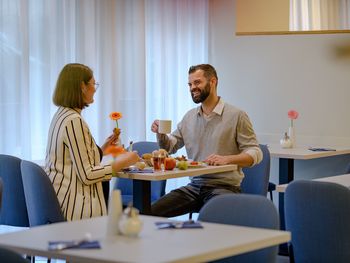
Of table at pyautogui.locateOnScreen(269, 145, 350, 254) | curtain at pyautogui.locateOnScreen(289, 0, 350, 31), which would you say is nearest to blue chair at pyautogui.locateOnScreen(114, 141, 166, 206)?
table at pyautogui.locateOnScreen(269, 145, 350, 254)

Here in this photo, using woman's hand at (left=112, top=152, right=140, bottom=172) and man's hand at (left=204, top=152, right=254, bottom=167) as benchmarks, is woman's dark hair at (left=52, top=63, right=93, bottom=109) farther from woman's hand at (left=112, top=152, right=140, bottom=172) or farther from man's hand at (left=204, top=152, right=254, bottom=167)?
man's hand at (left=204, top=152, right=254, bottom=167)

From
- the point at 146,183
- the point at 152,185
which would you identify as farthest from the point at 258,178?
the point at 146,183

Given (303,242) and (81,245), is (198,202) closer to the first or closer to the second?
(303,242)

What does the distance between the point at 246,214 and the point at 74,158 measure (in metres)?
1.11

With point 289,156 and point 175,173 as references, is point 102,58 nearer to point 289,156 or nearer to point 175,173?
point 289,156

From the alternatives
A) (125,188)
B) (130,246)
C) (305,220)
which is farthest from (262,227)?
(125,188)

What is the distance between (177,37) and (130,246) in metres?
4.67

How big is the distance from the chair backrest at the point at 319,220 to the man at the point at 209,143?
1097mm

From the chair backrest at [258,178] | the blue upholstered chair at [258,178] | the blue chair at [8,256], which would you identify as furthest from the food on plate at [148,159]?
the blue chair at [8,256]

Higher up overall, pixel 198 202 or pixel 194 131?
pixel 194 131

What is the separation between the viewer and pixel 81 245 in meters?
2.34

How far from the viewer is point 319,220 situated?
3.31 m

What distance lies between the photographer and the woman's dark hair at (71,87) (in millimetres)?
3826

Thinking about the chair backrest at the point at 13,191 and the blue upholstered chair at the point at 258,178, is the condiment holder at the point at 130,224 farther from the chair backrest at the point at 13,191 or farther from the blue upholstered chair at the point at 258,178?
the blue upholstered chair at the point at 258,178
